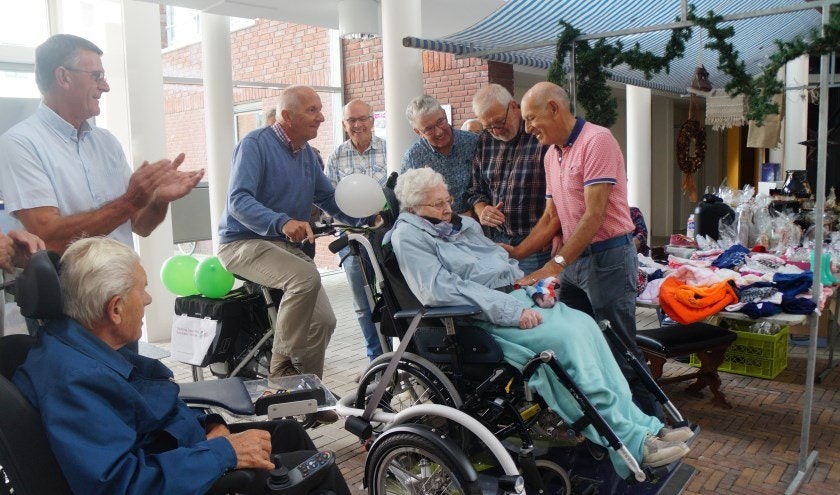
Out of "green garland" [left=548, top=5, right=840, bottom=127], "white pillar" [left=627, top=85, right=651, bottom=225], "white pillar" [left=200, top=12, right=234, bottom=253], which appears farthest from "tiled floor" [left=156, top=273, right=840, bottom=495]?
"white pillar" [left=627, top=85, right=651, bottom=225]

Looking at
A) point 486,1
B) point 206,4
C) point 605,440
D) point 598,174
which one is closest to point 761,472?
point 605,440

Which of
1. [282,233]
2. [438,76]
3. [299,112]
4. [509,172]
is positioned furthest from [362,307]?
[438,76]

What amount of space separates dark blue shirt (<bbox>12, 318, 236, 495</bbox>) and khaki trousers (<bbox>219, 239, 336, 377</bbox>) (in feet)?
5.16

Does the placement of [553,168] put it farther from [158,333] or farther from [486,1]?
[158,333]

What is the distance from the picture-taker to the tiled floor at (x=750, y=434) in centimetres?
297

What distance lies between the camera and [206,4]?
554 cm

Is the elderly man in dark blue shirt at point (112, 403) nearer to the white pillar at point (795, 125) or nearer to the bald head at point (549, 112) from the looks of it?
the bald head at point (549, 112)

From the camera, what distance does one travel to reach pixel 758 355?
4.21 m

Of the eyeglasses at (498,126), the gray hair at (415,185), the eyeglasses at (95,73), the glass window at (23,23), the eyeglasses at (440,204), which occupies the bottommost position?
the eyeglasses at (440,204)

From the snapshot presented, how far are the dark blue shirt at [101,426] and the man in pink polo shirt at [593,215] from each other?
1703 mm

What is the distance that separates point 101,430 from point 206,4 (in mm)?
4763

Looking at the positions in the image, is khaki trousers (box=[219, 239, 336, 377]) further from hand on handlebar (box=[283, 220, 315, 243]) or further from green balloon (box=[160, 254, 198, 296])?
green balloon (box=[160, 254, 198, 296])

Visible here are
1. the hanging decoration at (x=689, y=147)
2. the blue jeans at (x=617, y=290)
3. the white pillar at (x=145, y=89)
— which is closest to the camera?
the blue jeans at (x=617, y=290)

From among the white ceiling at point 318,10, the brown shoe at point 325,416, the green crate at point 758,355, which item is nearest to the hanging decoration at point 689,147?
the white ceiling at point 318,10
